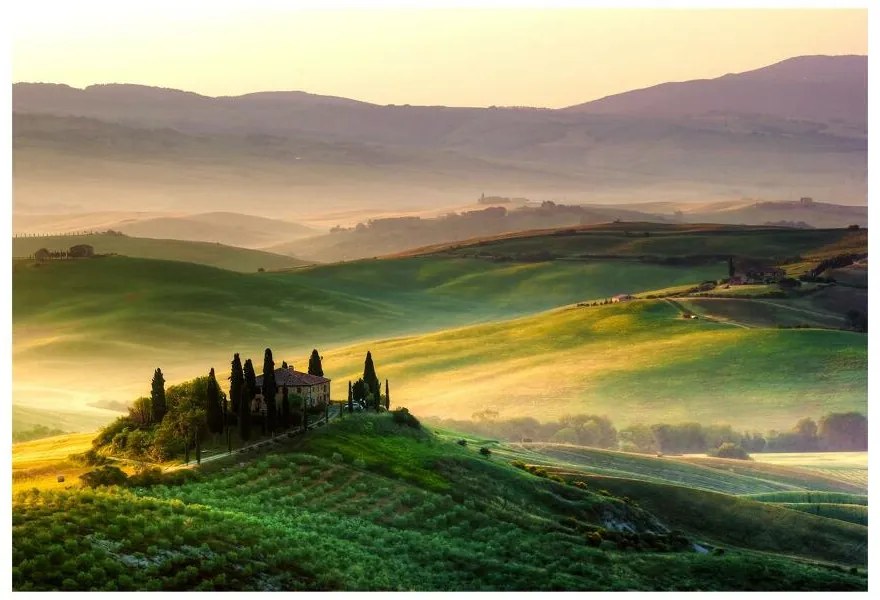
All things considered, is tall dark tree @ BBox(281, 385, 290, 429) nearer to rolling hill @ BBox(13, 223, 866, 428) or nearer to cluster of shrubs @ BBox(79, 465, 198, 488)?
cluster of shrubs @ BBox(79, 465, 198, 488)

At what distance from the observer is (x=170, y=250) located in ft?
574

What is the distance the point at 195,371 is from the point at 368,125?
166 ft

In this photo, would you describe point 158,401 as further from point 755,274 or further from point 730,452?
point 755,274

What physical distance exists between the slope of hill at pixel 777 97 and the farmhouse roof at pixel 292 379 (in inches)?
2533

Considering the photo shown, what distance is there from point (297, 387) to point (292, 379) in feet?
2.88

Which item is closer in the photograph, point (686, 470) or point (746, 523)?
point (746, 523)

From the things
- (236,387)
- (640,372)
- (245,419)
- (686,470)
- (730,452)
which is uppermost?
(236,387)

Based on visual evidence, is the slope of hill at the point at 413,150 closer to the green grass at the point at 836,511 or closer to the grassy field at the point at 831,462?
the grassy field at the point at 831,462

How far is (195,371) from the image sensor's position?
430 feet

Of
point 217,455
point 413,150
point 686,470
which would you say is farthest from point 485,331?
point 217,455

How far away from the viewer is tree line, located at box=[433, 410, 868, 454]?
111m

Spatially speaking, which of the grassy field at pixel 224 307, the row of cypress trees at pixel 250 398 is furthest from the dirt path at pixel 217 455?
the grassy field at pixel 224 307

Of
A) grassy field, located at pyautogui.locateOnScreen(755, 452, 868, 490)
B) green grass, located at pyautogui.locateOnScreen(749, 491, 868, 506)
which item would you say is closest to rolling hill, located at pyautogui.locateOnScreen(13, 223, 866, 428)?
grassy field, located at pyautogui.locateOnScreen(755, 452, 868, 490)
